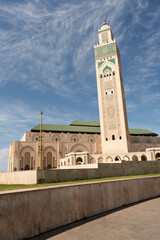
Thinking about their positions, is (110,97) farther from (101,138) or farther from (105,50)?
(105,50)

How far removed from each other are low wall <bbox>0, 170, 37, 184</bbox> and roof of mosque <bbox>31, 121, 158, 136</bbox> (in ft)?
131

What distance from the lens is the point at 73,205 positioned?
18.3 feet

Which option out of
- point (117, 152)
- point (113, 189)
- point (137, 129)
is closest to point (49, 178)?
point (113, 189)

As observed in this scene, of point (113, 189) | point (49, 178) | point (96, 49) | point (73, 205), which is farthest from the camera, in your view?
point (96, 49)

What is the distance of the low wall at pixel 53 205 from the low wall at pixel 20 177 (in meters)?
3.72

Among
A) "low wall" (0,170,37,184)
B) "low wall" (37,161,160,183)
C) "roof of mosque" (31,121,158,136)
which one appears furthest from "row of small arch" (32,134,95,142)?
"low wall" (0,170,37,184)

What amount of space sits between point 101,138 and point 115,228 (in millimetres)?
41459

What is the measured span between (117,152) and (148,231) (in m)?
38.6

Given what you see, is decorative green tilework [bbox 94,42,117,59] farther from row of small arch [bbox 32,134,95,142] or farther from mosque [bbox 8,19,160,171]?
row of small arch [bbox 32,134,95,142]

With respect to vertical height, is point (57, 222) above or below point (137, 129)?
below

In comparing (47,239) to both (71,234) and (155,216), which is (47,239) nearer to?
(71,234)

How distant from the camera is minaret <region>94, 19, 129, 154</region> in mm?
43562

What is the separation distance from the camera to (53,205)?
200 inches

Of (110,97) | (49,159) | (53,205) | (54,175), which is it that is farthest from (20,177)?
(110,97)
